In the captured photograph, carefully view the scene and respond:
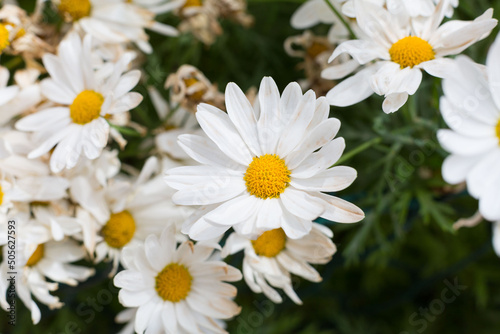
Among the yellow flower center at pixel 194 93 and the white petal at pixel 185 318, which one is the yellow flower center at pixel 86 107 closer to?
the yellow flower center at pixel 194 93

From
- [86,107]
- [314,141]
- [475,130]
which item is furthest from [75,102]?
[475,130]

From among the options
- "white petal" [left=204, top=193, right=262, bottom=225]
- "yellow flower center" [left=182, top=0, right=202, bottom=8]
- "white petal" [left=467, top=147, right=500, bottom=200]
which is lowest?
"white petal" [left=204, top=193, right=262, bottom=225]

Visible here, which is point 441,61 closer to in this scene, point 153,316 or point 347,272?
point 153,316

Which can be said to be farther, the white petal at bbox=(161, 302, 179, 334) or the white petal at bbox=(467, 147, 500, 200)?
the white petal at bbox=(161, 302, 179, 334)

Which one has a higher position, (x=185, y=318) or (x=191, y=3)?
(x=191, y=3)

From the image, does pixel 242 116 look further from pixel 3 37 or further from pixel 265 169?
pixel 3 37

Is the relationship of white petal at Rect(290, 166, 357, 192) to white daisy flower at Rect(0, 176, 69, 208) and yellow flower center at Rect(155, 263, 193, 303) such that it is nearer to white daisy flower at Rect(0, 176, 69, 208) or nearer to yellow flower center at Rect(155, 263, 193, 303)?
yellow flower center at Rect(155, 263, 193, 303)

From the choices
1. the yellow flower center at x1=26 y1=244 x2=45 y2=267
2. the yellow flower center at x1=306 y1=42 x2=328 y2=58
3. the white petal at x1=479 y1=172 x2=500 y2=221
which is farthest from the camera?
the yellow flower center at x1=306 y1=42 x2=328 y2=58

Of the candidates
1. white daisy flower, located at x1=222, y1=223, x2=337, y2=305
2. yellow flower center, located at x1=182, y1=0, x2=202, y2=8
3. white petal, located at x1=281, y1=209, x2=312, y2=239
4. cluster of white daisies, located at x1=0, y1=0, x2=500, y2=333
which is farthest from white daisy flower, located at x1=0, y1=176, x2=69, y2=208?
yellow flower center, located at x1=182, y1=0, x2=202, y2=8

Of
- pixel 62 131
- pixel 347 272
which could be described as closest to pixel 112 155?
pixel 62 131
